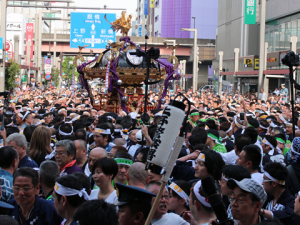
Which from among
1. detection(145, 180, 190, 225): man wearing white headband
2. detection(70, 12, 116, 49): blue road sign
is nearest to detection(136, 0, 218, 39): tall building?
detection(70, 12, 116, 49): blue road sign

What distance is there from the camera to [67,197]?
3.62 meters

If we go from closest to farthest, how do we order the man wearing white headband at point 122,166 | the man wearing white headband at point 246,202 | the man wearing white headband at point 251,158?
the man wearing white headband at point 246,202, the man wearing white headband at point 122,166, the man wearing white headband at point 251,158

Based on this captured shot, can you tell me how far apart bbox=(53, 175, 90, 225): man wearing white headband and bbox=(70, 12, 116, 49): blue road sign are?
86.6 feet

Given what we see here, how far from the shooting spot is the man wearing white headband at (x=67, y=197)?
3.60 m

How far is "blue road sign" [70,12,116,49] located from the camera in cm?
2927

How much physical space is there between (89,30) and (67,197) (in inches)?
1069

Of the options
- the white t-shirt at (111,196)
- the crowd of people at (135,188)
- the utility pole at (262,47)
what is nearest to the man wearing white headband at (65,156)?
the crowd of people at (135,188)

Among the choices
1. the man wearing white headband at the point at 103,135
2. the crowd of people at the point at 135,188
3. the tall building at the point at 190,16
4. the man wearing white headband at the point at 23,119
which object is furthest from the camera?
the tall building at the point at 190,16

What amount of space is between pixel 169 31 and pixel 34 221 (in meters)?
81.4

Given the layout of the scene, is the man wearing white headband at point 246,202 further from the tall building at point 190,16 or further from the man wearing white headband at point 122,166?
the tall building at point 190,16

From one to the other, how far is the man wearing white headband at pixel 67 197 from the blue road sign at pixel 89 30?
26.4 m

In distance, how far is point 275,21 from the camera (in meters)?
37.7

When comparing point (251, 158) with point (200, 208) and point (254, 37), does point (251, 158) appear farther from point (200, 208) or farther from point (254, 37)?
point (254, 37)

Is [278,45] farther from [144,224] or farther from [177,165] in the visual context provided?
[144,224]
